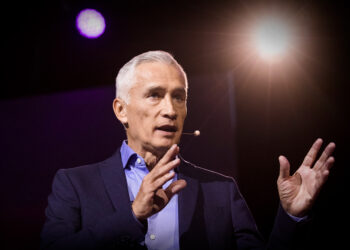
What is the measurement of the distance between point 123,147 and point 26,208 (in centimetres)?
85

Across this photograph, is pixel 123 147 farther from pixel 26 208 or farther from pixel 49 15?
pixel 49 15

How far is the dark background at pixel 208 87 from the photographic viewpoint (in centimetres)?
227

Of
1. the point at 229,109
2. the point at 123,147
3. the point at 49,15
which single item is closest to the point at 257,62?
the point at 229,109

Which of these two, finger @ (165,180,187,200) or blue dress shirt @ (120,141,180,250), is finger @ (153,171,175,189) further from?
blue dress shirt @ (120,141,180,250)

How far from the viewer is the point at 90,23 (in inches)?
98.7

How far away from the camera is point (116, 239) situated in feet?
4.25

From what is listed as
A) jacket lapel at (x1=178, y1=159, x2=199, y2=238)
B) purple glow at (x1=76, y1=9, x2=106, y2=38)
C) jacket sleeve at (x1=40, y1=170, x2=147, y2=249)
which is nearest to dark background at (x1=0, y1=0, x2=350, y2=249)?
purple glow at (x1=76, y1=9, x2=106, y2=38)

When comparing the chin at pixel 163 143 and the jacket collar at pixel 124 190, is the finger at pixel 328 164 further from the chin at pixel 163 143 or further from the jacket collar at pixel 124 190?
the chin at pixel 163 143

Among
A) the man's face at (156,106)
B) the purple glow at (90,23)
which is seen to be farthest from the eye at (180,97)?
the purple glow at (90,23)

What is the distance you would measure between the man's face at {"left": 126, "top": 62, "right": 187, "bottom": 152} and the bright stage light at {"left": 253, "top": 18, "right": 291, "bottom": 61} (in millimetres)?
1179

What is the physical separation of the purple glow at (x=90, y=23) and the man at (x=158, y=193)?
85 cm

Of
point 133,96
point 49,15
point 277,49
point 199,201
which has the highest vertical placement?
point 49,15

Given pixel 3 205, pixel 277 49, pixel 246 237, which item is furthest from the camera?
pixel 277 49

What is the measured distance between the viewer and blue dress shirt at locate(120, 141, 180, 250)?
A: 61.6 inches
